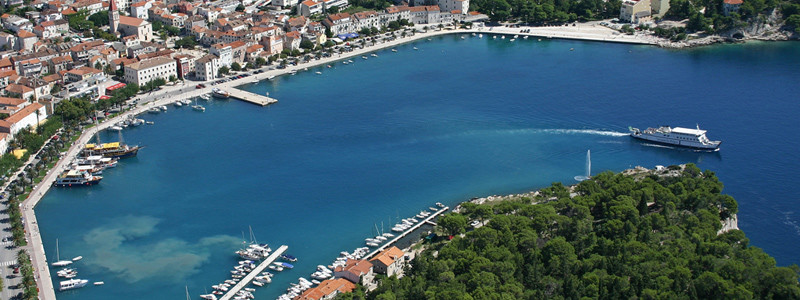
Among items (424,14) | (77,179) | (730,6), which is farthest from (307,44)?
(730,6)

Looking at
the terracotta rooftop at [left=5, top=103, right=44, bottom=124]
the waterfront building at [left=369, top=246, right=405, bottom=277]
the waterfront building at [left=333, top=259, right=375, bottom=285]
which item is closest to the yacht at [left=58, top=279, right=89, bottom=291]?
the waterfront building at [left=333, top=259, right=375, bottom=285]

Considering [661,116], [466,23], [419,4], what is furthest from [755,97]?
[419,4]

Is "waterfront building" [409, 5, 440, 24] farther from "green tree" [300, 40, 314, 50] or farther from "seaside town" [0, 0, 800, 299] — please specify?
"green tree" [300, 40, 314, 50]

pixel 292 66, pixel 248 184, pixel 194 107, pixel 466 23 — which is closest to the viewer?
pixel 248 184

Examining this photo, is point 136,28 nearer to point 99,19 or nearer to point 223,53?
point 99,19

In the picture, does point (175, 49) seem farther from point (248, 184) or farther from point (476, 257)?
point (476, 257)
